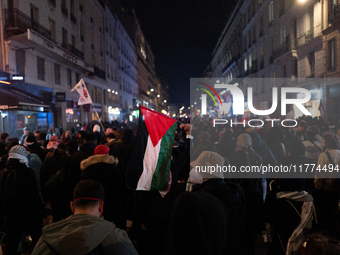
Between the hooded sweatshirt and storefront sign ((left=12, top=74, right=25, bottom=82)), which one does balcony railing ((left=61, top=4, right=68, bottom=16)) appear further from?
the hooded sweatshirt

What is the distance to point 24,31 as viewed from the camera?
588 inches

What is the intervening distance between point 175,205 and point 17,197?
297 cm

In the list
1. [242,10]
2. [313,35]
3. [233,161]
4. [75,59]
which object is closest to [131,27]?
[242,10]

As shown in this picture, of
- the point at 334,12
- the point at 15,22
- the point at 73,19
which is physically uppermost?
the point at 73,19

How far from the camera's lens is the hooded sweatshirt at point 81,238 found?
176 cm

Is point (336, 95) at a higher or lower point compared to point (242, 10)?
lower

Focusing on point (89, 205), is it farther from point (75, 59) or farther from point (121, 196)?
point (75, 59)

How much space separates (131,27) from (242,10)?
87.7 ft

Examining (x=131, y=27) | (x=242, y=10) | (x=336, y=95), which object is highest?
(x=131, y=27)

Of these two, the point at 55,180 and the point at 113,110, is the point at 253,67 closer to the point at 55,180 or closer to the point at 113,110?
the point at 113,110

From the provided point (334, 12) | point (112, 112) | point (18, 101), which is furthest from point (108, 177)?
point (112, 112)

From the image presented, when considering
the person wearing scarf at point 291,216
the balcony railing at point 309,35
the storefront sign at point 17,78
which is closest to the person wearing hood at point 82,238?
the person wearing scarf at point 291,216

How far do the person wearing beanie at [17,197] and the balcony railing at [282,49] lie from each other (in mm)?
22604

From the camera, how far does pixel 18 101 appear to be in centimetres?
1330
